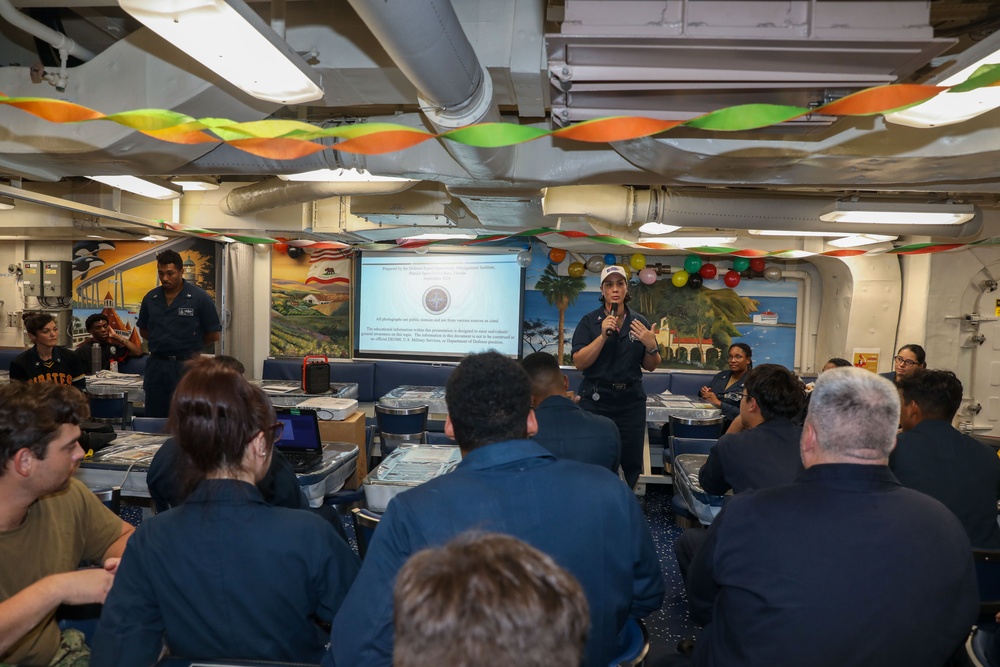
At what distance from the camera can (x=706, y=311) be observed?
7750 millimetres

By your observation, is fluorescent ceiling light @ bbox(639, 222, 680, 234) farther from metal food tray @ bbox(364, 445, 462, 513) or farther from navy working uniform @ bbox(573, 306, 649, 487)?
metal food tray @ bbox(364, 445, 462, 513)

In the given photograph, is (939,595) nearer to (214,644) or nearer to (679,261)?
(214,644)

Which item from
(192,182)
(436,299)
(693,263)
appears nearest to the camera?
(192,182)

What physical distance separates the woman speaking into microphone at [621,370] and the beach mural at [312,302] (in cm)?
473

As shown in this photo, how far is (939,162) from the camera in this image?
110 inches

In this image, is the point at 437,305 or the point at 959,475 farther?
the point at 437,305

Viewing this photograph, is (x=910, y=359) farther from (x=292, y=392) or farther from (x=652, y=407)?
(x=292, y=392)

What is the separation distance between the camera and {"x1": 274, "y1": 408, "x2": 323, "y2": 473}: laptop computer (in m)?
3.09

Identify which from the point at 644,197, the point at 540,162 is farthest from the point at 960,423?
the point at 540,162

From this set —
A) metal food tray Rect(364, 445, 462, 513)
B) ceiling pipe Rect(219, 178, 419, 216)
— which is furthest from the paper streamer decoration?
ceiling pipe Rect(219, 178, 419, 216)

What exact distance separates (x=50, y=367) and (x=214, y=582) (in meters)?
4.37

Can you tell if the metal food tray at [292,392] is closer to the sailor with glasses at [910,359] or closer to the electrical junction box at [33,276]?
the electrical junction box at [33,276]

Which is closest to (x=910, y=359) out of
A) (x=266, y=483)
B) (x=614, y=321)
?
(x=614, y=321)

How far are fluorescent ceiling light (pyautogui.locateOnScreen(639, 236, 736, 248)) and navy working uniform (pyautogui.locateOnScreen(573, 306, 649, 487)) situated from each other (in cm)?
200
